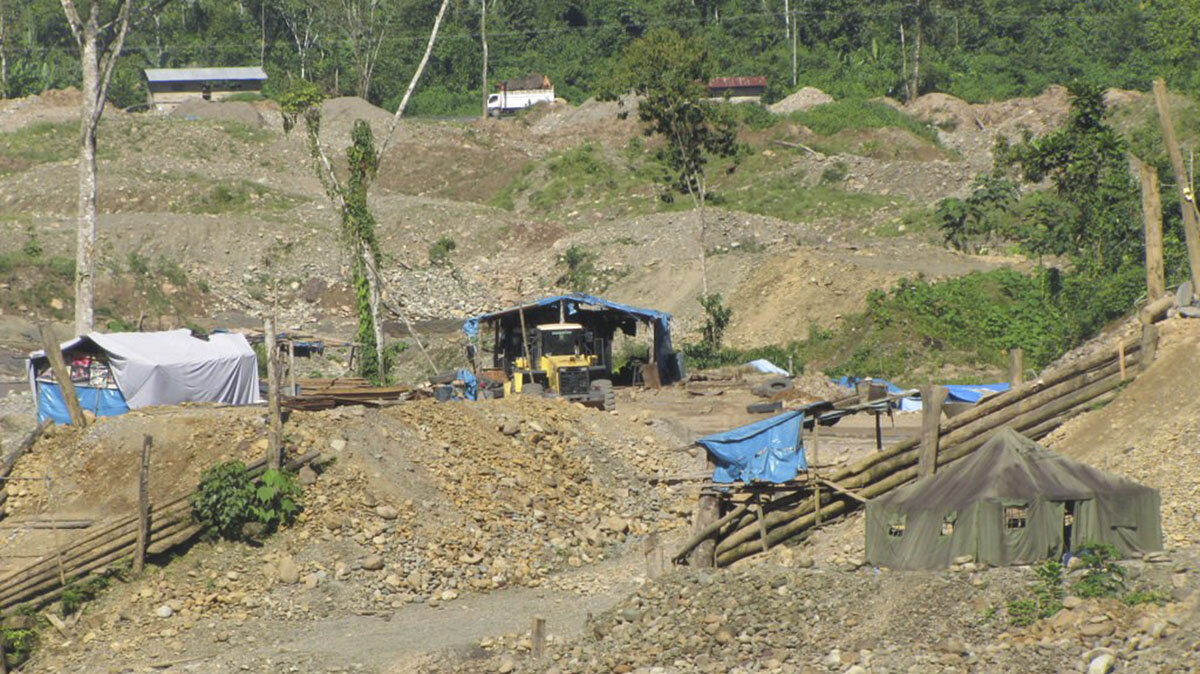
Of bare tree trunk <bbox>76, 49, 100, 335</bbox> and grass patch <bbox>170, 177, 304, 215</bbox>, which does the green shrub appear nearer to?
grass patch <bbox>170, 177, 304, 215</bbox>

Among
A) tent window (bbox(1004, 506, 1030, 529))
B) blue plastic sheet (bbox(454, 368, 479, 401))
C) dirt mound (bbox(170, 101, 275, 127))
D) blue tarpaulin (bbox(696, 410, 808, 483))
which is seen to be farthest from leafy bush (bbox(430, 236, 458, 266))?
tent window (bbox(1004, 506, 1030, 529))

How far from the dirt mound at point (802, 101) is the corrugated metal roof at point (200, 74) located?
3042 cm

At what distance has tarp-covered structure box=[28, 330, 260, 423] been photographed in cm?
3022

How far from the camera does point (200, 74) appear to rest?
3642 inches

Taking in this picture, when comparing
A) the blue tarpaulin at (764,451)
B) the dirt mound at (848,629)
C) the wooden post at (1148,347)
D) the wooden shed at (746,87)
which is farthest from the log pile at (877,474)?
the wooden shed at (746,87)

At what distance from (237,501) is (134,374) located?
8.32 m

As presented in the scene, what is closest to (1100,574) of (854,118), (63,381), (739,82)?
(63,381)

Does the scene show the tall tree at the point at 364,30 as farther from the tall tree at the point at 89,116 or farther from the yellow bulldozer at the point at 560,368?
the yellow bulldozer at the point at 560,368

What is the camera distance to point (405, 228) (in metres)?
62.3

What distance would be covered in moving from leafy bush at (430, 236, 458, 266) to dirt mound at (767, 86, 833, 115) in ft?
88.3

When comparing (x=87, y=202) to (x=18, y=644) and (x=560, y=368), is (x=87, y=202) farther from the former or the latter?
(x=18, y=644)

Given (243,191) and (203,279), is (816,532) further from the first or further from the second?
(243,191)

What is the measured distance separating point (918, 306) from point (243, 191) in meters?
34.7

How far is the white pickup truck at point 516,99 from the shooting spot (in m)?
93.8
